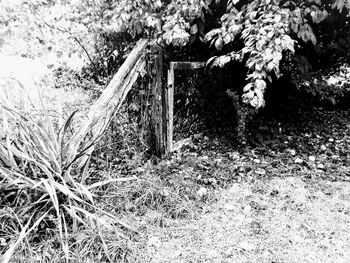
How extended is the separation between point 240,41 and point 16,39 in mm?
3374

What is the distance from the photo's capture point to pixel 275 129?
4.03 meters

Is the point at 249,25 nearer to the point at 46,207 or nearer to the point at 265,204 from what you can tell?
the point at 265,204

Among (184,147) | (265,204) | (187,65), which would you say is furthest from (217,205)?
(187,65)

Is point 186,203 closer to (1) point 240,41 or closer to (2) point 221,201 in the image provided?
(2) point 221,201

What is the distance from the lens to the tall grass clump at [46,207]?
6.38 ft

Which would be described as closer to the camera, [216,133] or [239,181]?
[239,181]

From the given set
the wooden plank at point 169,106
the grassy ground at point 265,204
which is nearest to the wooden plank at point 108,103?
the wooden plank at point 169,106

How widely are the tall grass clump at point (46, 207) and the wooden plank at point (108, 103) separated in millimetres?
130

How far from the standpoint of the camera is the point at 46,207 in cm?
212

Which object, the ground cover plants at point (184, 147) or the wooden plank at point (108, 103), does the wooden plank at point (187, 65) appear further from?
the wooden plank at point (108, 103)

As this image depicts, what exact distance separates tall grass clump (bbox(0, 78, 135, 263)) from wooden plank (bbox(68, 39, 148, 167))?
130 millimetres

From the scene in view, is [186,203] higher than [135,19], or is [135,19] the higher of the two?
[135,19]

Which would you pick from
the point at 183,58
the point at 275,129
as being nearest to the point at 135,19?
the point at 183,58

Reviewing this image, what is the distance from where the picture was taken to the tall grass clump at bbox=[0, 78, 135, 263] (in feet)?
6.38
